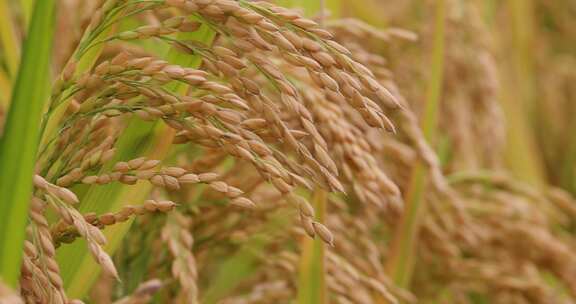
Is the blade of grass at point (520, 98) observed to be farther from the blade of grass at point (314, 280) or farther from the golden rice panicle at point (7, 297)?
the golden rice panicle at point (7, 297)

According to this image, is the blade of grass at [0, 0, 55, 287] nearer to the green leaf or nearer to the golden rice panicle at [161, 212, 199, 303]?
the golden rice panicle at [161, 212, 199, 303]

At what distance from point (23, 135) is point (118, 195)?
0.62 feet

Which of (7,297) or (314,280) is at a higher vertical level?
(314,280)

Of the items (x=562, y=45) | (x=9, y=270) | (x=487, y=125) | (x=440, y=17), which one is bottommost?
(x=9, y=270)

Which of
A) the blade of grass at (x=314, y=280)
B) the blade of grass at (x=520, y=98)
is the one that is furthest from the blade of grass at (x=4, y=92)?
the blade of grass at (x=520, y=98)

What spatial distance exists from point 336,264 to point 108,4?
538 mm

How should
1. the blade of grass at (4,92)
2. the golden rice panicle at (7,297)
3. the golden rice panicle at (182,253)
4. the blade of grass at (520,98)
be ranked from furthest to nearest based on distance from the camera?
the blade of grass at (520,98), the blade of grass at (4,92), the golden rice panicle at (182,253), the golden rice panicle at (7,297)

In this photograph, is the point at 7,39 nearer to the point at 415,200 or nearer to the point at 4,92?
the point at 4,92

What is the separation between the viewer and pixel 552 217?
7.10 feet

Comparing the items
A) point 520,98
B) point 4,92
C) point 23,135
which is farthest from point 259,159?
point 520,98

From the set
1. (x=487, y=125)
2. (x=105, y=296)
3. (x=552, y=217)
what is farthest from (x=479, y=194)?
(x=105, y=296)

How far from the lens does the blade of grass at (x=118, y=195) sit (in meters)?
0.92

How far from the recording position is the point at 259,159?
781 millimetres

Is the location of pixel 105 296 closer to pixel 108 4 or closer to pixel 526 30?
pixel 108 4
